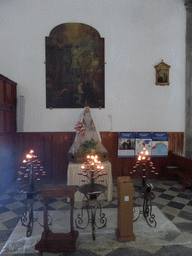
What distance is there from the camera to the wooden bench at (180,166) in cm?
540

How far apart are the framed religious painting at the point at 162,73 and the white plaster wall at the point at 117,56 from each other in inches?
6.4

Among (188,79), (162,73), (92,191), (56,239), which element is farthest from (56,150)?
(188,79)

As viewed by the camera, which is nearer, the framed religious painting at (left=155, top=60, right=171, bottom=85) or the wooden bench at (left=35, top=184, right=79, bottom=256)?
the wooden bench at (left=35, top=184, right=79, bottom=256)

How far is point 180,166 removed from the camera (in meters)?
6.00

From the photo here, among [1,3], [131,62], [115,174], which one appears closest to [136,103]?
[131,62]

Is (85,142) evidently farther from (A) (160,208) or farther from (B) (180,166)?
(B) (180,166)

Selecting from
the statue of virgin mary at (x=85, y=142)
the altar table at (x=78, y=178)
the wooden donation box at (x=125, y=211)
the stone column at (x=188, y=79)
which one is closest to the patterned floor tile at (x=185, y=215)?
the wooden donation box at (x=125, y=211)

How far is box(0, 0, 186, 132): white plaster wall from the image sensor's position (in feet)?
20.2

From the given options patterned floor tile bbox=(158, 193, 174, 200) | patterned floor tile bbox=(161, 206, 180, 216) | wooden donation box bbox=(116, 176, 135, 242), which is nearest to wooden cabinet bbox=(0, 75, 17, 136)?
wooden donation box bbox=(116, 176, 135, 242)

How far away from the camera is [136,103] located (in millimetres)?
6477

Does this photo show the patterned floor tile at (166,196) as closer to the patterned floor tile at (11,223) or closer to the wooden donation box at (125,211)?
the wooden donation box at (125,211)

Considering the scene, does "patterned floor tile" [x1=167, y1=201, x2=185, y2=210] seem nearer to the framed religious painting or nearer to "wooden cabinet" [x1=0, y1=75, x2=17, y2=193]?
the framed religious painting

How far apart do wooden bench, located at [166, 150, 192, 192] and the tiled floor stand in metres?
0.46

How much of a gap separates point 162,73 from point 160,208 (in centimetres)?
429
